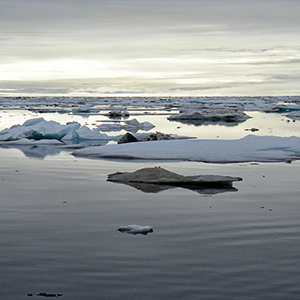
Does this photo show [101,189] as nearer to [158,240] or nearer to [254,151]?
[158,240]

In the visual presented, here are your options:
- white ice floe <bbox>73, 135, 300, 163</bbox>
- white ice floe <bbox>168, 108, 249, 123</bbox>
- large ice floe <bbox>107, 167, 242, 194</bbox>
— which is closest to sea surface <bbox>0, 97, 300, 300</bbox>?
large ice floe <bbox>107, 167, 242, 194</bbox>

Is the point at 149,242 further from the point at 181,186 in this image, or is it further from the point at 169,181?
the point at 169,181

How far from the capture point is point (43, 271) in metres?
3.12

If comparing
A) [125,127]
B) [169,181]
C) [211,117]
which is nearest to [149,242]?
[169,181]

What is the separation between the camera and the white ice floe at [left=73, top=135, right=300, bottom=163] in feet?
30.8

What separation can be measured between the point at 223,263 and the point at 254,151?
688 centimetres

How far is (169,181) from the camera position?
21.1 ft

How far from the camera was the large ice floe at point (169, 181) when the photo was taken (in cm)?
611

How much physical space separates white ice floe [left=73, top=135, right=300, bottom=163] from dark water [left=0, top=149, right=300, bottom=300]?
9.81ft

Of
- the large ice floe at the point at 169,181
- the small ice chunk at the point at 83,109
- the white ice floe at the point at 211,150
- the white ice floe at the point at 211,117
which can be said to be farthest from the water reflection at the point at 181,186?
the small ice chunk at the point at 83,109

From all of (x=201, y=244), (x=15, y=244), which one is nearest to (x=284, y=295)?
(x=201, y=244)

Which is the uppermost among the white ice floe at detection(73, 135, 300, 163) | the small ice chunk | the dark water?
the dark water

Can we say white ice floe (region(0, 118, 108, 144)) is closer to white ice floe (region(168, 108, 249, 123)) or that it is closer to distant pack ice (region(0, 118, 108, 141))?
distant pack ice (region(0, 118, 108, 141))

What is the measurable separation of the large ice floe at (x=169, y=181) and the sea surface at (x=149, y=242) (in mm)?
158
